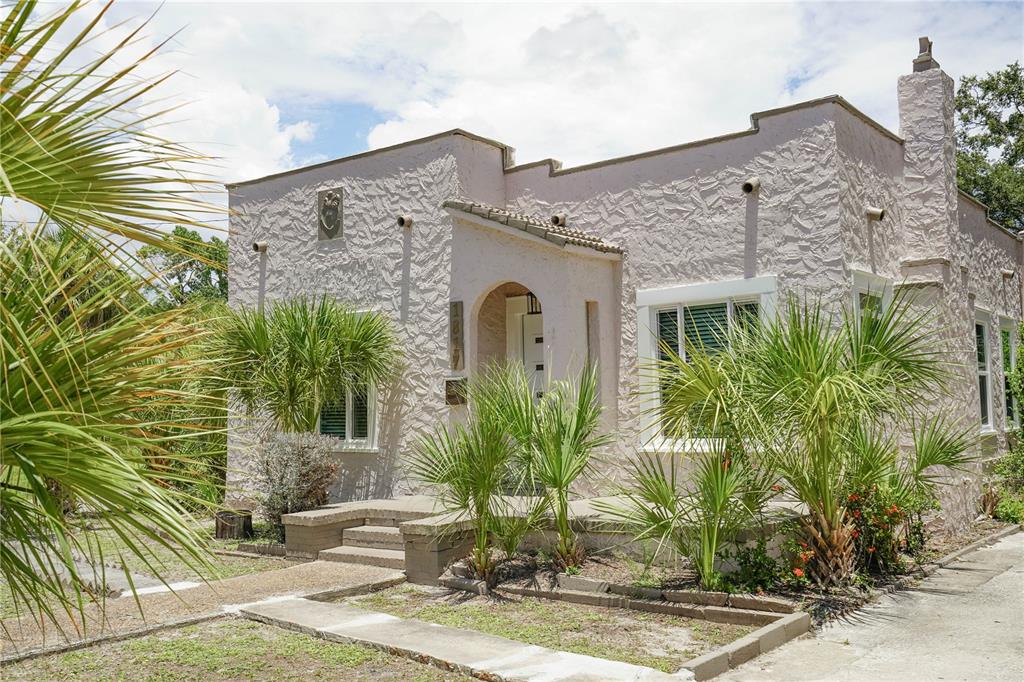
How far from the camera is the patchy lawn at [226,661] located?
6.33m

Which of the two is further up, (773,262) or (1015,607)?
(773,262)

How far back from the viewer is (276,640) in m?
7.34

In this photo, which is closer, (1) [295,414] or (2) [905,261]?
(2) [905,261]

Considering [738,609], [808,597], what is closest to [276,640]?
[738,609]

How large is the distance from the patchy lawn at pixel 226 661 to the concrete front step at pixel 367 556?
304cm

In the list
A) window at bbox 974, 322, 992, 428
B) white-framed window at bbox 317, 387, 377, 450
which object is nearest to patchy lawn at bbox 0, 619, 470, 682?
white-framed window at bbox 317, 387, 377, 450

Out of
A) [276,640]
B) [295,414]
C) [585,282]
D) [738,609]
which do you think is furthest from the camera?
[295,414]

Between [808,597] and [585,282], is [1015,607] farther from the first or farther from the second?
[585,282]

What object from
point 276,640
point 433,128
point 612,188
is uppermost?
point 433,128

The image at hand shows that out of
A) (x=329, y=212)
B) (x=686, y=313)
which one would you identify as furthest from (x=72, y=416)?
(x=329, y=212)

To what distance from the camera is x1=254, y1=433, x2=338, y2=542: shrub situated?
12.4m

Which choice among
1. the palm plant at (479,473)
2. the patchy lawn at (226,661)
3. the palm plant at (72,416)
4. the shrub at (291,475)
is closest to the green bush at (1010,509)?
the palm plant at (479,473)

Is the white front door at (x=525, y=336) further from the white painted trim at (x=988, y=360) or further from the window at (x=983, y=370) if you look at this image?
the window at (x=983, y=370)

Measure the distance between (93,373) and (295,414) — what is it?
10463 mm
